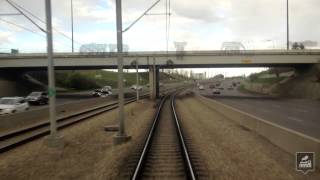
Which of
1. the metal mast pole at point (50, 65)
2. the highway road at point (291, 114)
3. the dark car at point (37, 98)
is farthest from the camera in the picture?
the dark car at point (37, 98)

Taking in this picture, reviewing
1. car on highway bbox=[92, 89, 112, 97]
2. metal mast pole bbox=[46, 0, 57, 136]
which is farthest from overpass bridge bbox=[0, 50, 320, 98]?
metal mast pole bbox=[46, 0, 57, 136]

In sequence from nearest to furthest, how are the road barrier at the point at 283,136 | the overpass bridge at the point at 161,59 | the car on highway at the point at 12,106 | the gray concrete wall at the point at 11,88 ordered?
the road barrier at the point at 283,136 < the car on highway at the point at 12,106 < the overpass bridge at the point at 161,59 < the gray concrete wall at the point at 11,88

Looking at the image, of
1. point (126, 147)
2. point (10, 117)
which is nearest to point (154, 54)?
point (10, 117)

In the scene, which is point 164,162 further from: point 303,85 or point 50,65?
point 303,85

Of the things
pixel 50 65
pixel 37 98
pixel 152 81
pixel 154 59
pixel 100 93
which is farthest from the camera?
pixel 100 93

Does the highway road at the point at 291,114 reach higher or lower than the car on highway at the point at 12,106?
lower

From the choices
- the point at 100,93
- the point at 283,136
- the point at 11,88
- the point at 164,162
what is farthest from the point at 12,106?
the point at 100,93

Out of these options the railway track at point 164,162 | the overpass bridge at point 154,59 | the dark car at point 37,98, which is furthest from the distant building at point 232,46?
the railway track at point 164,162

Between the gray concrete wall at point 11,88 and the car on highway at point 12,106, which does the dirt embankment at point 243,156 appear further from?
the gray concrete wall at point 11,88

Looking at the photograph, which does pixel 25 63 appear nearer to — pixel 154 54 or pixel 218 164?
pixel 154 54

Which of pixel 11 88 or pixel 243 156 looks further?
pixel 11 88

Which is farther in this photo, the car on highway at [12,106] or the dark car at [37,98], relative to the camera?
the dark car at [37,98]

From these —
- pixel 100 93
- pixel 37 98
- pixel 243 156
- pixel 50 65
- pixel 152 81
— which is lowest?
pixel 100 93

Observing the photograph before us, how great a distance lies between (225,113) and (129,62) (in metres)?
36.8
